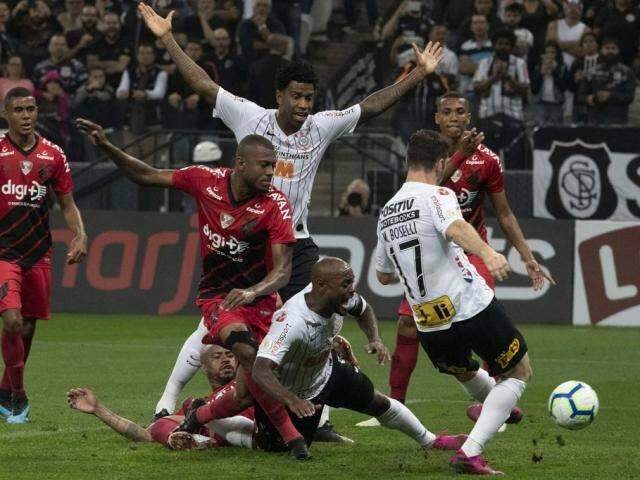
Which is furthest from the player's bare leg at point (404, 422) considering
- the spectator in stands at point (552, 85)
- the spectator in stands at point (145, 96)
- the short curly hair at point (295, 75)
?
the spectator in stands at point (145, 96)

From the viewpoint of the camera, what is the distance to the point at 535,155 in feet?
64.7

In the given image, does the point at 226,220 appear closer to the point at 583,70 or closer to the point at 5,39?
the point at 583,70

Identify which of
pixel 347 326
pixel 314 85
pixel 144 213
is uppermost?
pixel 314 85

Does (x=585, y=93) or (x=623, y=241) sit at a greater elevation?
(x=585, y=93)

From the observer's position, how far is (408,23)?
23.7 meters

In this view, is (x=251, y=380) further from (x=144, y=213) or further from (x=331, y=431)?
(x=144, y=213)

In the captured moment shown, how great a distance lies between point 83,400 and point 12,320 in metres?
1.87

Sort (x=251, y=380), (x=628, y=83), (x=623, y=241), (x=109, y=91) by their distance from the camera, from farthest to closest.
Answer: (x=109, y=91) → (x=628, y=83) → (x=623, y=241) → (x=251, y=380)

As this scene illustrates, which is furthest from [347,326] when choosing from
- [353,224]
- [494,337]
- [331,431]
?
[494,337]

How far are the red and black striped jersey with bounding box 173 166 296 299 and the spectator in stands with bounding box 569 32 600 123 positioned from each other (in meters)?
12.4

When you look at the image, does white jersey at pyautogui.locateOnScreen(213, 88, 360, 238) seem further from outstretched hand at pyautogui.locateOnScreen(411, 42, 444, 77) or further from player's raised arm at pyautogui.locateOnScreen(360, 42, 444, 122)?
outstretched hand at pyautogui.locateOnScreen(411, 42, 444, 77)

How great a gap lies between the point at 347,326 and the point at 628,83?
223 inches

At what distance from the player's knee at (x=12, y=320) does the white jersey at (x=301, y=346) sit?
2.71 meters

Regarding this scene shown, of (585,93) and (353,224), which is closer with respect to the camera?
(353,224)
